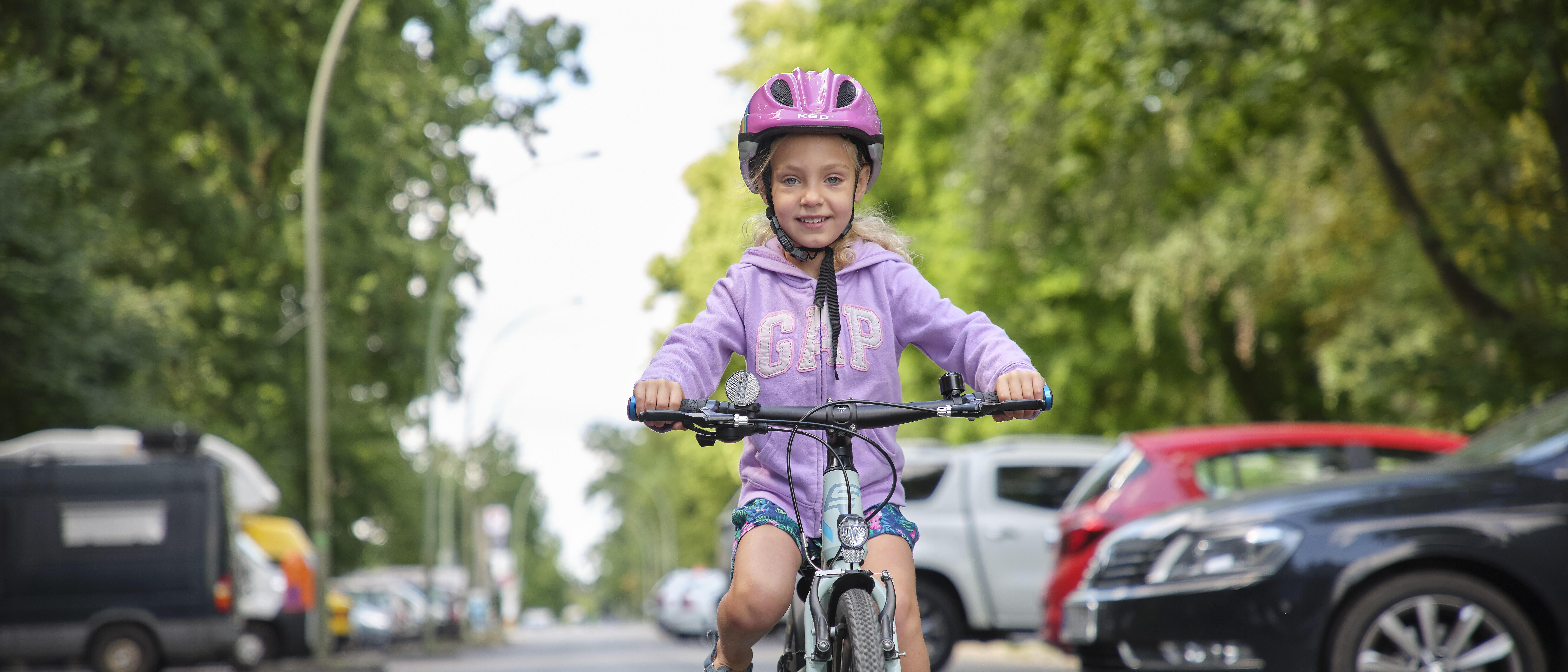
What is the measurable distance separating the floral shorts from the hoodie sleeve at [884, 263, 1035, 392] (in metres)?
0.36

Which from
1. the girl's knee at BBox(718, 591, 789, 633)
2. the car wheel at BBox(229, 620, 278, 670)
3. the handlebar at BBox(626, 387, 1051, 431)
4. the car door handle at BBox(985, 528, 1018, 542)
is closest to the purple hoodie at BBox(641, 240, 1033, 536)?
the handlebar at BBox(626, 387, 1051, 431)

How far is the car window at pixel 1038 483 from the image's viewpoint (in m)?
12.5

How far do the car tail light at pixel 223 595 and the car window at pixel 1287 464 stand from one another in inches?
409

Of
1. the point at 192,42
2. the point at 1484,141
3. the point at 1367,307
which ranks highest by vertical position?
the point at 192,42

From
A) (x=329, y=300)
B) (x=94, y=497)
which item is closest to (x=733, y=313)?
(x=94, y=497)

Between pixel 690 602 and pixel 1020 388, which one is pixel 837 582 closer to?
pixel 1020 388

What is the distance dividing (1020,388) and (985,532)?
8703 mm

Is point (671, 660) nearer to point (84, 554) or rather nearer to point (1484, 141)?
point (84, 554)

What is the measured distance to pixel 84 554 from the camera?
638 inches

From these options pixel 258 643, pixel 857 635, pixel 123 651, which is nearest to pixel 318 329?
pixel 123 651

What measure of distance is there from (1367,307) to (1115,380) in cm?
581

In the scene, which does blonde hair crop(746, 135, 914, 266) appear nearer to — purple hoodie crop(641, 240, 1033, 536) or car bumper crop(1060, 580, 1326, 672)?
purple hoodie crop(641, 240, 1033, 536)

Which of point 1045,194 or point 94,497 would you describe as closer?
point 94,497

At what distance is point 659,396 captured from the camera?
3590 millimetres
